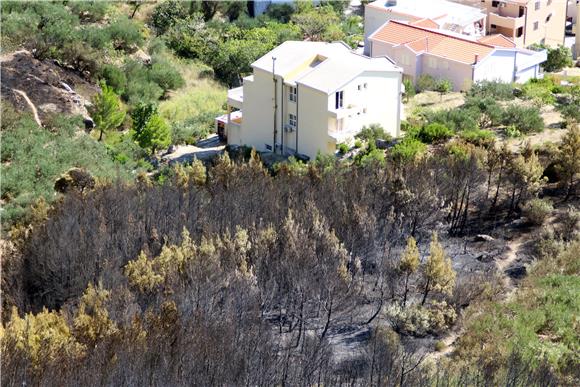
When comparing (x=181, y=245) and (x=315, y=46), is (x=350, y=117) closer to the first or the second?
(x=315, y=46)

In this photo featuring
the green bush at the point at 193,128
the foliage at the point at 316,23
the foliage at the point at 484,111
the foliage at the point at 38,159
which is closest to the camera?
the foliage at the point at 38,159

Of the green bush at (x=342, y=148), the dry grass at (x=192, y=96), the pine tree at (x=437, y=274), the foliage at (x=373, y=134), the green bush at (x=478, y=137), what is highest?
the pine tree at (x=437, y=274)

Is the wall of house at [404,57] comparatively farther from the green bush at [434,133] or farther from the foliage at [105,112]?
the foliage at [105,112]

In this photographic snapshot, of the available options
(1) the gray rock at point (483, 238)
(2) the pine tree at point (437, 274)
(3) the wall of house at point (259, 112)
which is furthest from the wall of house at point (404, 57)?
(2) the pine tree at point (437, 274)

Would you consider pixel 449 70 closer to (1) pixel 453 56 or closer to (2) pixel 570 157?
(1) pixel 453 56

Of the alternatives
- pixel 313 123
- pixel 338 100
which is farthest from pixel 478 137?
pixel 313 123

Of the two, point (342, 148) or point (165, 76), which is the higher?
point (342, 148)

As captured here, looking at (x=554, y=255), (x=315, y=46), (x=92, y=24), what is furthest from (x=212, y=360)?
(x=92, y=24)
